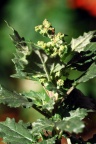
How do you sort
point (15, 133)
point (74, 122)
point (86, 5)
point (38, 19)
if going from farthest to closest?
point (38, 19) → point (86, 5) → point (15, 133) → point (74, 122)

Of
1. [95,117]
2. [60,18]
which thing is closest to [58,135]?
[95,117]

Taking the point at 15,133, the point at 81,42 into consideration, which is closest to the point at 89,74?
the point at 81,42

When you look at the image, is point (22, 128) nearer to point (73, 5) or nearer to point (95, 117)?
point (95, 117)

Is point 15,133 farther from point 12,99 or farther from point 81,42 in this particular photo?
point 81,42

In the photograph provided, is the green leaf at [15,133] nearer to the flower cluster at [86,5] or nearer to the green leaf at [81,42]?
the green leaf at [81,42]

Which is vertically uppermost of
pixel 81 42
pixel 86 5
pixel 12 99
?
pixel 86 5

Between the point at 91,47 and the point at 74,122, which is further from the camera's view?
the point at 91,47

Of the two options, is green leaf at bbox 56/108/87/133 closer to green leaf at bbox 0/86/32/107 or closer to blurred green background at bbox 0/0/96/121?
green leaf at bbox 0/86/32/107
